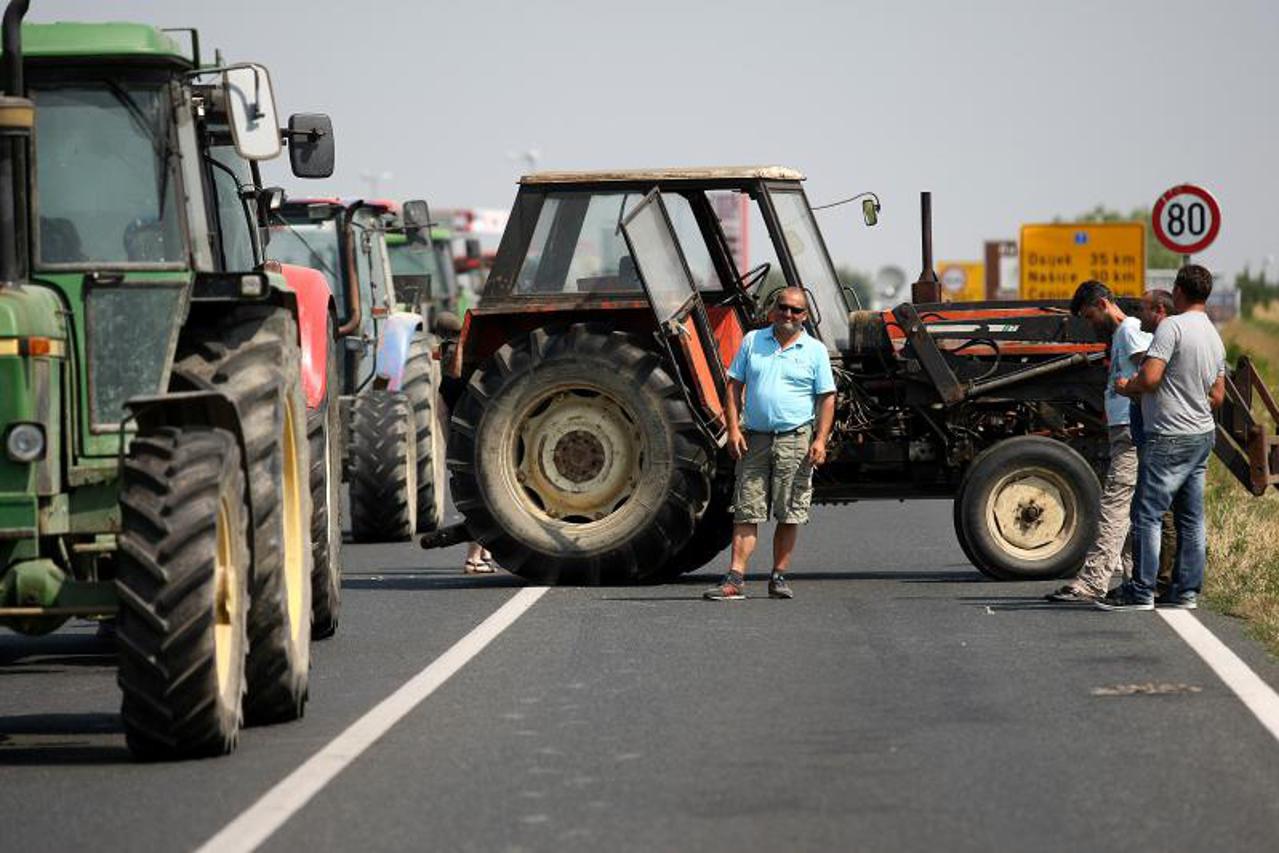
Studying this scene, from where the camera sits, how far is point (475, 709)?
12055 millimetres

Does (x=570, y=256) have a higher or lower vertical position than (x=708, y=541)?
higher

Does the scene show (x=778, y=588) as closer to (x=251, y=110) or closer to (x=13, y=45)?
(x=251, y=110)

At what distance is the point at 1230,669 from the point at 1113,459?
12.2 feet

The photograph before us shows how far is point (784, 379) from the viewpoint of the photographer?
55.7ft

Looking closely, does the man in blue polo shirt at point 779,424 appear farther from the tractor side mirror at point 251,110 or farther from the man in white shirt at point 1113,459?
the tractor side mirror at point 251,110

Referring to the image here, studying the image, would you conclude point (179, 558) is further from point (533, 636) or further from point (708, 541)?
point (708, 541)

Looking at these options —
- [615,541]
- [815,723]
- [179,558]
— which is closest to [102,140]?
[179,558]

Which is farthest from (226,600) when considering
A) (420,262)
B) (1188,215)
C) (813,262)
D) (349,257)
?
(420,262)

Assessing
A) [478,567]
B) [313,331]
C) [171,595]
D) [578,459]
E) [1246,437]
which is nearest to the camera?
[171,595]

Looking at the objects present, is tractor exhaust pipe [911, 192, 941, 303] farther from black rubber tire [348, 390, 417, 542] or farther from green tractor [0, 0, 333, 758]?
green tractor [0, 0, 333, 758]

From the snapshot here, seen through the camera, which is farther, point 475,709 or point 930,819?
point 475,709

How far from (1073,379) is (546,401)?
329 centimetres

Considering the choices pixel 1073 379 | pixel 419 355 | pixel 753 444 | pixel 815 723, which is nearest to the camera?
pixel 815 723

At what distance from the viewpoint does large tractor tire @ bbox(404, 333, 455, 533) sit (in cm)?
2384
